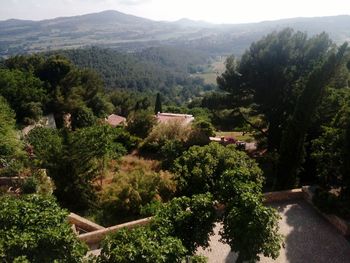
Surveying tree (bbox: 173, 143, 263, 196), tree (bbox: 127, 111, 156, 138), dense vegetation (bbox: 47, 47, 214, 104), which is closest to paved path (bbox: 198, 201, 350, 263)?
tree (bbox: 173, 143, 263, 196)

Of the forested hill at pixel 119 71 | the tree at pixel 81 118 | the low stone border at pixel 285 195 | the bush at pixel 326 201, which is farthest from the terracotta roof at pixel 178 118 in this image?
the forested hill at pixel 119 71

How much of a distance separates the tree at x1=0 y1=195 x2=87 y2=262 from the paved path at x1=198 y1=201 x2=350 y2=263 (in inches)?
157

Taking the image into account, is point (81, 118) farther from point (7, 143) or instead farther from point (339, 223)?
point (339, 223)

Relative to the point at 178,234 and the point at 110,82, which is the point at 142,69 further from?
the point at 178,234

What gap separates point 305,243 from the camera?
1066cm

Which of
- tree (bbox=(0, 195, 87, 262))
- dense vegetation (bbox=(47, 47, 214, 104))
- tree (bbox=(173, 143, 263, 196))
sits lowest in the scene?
dense vegetation (bbox=(47, 47, 214, 104))

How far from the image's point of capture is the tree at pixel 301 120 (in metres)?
13.0

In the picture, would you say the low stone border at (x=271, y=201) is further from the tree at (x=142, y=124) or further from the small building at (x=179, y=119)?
the tree at (x=142, y=124)

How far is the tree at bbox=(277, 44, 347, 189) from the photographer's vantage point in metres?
13.0

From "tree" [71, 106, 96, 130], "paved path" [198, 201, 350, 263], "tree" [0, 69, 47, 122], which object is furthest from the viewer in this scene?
"tree" [71, 106, 96, 130]

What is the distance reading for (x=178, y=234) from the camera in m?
8.51

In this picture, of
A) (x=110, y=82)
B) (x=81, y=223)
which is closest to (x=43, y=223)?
(x=81, y=223)

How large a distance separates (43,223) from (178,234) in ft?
9.54

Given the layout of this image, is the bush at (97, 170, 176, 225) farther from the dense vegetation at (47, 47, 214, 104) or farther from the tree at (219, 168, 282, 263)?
the dense vegetation at (47, 47, 214, 104)
